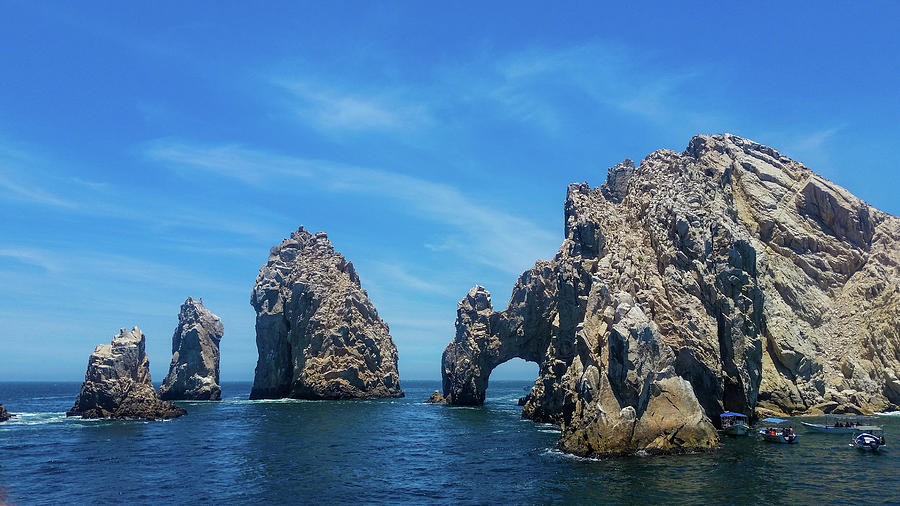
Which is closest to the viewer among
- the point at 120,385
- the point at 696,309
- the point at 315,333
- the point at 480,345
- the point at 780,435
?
the point at 780,435

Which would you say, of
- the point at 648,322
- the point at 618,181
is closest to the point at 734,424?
the point at 648,322

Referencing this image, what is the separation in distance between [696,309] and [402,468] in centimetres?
3640

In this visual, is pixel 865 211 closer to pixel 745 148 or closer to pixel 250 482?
pixel 745 148

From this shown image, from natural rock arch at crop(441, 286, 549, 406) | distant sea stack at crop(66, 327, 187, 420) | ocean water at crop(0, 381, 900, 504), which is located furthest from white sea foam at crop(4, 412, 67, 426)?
natural rock arch at crop(441, 286, 549, 406)

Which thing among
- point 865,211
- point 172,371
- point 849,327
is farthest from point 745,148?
point 172,371

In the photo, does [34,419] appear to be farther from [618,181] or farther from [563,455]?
[618,181]

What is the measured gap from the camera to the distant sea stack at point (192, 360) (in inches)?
5177

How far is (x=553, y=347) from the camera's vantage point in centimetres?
8588

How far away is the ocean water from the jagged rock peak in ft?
129

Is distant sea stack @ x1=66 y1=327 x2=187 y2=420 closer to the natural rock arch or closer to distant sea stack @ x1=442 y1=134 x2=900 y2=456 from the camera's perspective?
the natural rock arch

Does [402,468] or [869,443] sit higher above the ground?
[869,443]

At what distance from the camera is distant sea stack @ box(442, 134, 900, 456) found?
53406mm

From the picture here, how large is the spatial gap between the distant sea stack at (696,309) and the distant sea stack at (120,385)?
55.3m

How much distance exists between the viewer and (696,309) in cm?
6519
